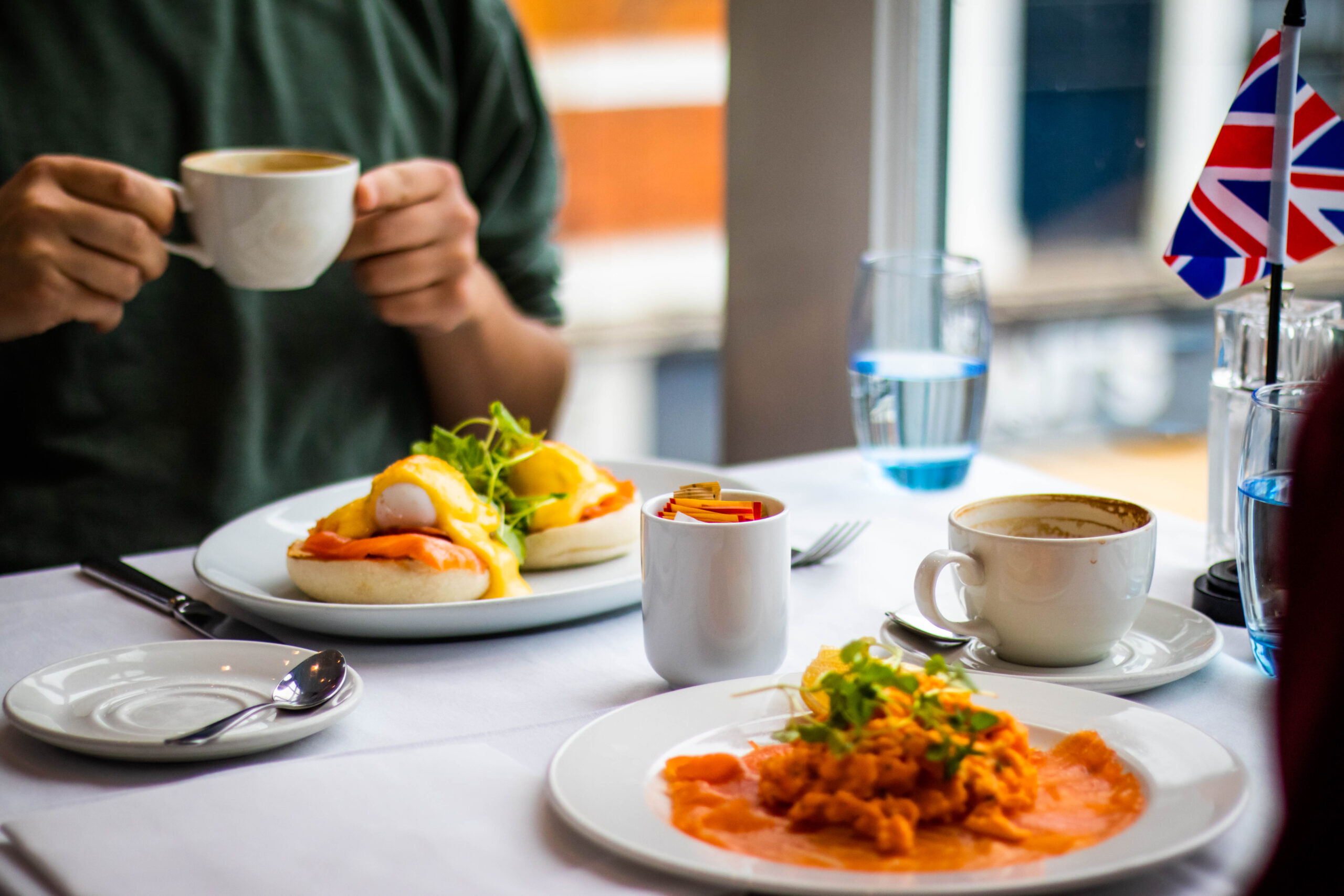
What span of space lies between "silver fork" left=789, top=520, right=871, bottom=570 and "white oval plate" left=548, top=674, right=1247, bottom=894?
11.6 inches

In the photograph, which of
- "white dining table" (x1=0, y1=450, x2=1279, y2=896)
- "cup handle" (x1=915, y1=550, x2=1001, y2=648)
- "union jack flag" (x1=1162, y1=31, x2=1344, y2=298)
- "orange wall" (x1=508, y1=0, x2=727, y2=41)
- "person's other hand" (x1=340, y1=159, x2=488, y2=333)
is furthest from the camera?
"orange wall" (x1=508, y1=0, x2=727, y2=41)

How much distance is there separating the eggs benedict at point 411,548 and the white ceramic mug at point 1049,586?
Answer: 0.28 m

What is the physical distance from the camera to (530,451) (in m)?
0.90

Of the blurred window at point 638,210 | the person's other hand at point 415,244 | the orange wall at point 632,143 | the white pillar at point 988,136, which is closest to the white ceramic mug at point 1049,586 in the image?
the white pillar at point 988,136

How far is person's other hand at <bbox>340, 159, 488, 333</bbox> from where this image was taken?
1.10 meters

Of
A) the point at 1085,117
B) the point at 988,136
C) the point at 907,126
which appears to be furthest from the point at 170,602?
the point at 988,136

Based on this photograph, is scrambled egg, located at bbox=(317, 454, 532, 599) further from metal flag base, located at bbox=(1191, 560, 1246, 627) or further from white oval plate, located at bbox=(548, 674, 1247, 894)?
metal flag base, located at bbox=(1191, 560, 1246, 627)

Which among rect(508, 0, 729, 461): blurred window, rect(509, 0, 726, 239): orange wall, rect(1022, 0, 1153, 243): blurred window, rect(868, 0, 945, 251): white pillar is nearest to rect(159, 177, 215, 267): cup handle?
rect(868, 0, 945, 251): white pillar

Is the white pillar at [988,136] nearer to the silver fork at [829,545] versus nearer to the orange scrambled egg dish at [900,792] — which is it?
the silver fork at [829,545]

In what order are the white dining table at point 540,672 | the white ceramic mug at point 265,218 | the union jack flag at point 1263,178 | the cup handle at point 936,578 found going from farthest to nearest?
1. the white ceramic mug at point 265,218
2. the union jack flag at point 1263,178
3. the cup handle at point 936,578
4. the white dining table at point 540,672

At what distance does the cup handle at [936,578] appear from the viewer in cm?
71

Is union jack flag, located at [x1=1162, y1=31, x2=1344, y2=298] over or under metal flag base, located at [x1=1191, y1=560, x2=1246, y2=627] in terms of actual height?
over

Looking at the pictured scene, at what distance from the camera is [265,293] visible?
1438 millimetres

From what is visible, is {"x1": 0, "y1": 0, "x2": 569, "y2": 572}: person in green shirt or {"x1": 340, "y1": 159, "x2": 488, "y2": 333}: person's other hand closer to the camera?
{"x1": 340, "y1": 159, "x2": 488, "y2": 333}: person's other hand
